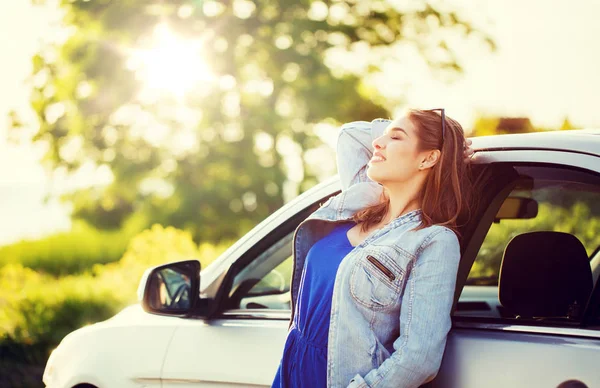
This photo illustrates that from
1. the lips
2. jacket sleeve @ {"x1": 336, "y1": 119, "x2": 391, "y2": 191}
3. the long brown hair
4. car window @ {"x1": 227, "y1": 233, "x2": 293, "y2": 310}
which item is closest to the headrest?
the long brown hair

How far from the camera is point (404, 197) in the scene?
2.66 m

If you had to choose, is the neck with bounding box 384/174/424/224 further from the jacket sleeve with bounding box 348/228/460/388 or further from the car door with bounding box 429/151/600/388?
the jacket sleeve with bounding box 348/228/460/388

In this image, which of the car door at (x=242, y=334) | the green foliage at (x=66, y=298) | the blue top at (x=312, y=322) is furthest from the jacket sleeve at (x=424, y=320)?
the green foliage at (x=66, y=298)

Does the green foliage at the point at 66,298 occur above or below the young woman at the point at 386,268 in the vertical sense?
below

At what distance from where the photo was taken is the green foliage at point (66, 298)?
8445 millimetres

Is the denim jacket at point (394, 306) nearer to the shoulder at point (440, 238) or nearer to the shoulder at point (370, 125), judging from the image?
the shoulder at point (440, 238)

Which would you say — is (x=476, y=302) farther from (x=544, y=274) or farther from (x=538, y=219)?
(x=544, y=274)

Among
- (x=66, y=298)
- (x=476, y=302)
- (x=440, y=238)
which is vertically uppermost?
(x=440, y=238)

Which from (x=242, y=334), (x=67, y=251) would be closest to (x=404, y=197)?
(x=242, y=334)

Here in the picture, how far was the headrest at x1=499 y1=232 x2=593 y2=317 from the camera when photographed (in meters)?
2.51

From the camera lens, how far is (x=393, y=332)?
2432mm

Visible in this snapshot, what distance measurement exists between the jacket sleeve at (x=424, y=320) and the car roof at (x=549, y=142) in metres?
0.37

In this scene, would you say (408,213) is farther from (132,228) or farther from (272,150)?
(132,228)

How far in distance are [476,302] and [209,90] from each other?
9.81m
